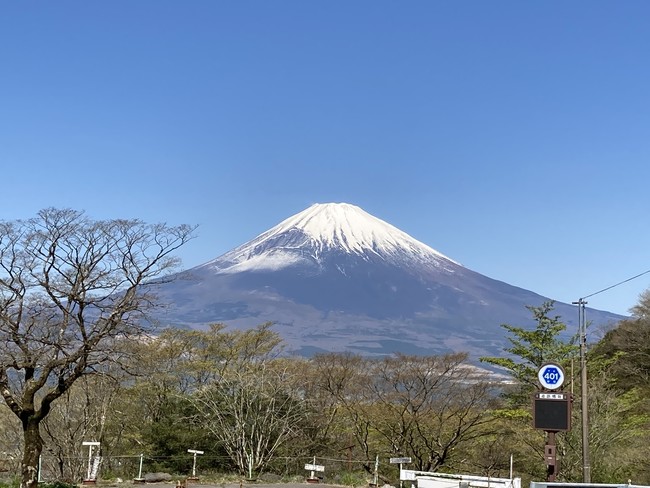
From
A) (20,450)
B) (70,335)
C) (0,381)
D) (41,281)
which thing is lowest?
(20,450)

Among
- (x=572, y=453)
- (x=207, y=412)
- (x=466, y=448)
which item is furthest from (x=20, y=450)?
(x=572, y=453)

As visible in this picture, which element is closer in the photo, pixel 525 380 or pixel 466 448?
pixel 466 448

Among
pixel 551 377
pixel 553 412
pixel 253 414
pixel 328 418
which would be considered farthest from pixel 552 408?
pixel 328 418

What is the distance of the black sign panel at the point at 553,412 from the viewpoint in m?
11.8

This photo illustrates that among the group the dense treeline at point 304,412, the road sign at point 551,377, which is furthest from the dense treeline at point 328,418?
the road sign at point 551,377

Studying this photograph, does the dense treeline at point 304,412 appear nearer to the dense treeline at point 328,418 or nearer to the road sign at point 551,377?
the dense treeline at point 328,418

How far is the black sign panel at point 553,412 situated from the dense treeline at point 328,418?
37.8ft

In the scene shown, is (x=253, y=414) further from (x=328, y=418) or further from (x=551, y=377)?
(x=551, y=377)

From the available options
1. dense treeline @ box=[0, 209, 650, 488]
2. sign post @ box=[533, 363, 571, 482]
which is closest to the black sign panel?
sign post @ box=[533, 363, 571, 482]

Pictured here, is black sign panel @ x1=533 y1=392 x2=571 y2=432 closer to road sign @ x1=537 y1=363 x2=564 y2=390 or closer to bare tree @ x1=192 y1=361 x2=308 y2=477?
road sign @ x1=537 y1=363 x2=564 y2=390

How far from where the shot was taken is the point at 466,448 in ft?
91.4

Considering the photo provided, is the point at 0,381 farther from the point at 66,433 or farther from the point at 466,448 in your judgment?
the point at 466,448

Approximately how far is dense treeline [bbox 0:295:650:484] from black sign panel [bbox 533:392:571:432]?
11520mm

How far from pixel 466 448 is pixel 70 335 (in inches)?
669
